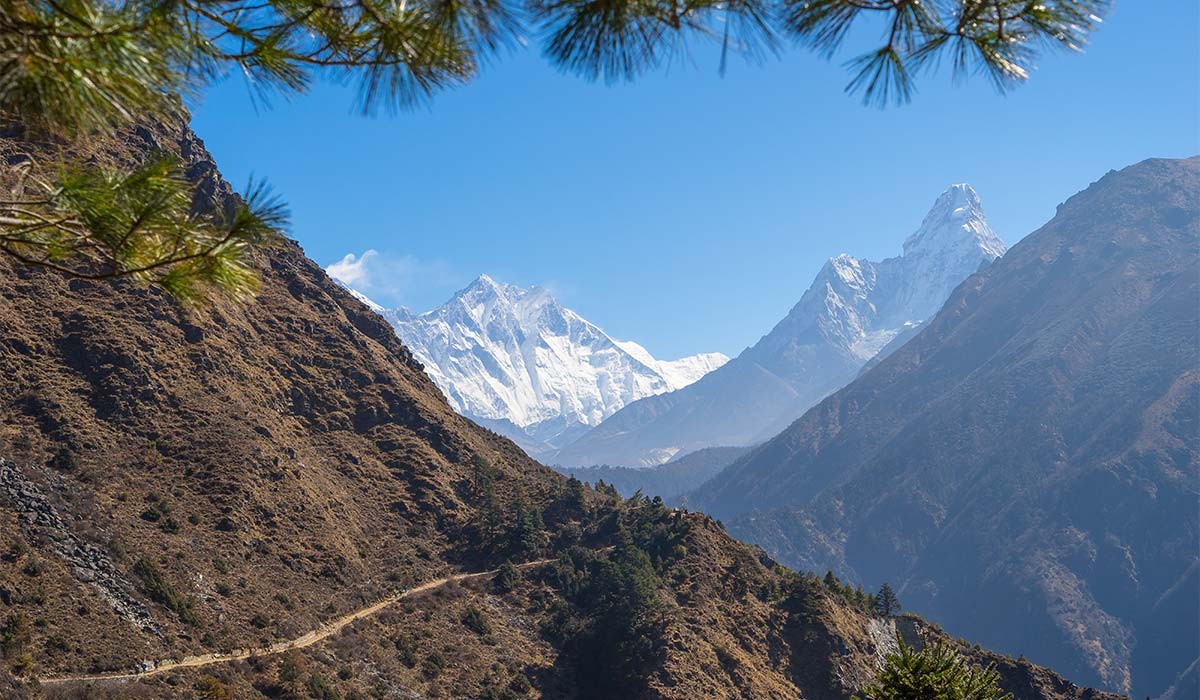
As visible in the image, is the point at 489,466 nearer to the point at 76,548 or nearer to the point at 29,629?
the point at 76,548

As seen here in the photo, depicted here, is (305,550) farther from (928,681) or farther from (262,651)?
(928,681)

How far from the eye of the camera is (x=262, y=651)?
38250mm

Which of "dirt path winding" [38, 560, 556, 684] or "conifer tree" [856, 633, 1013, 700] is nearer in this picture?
"conifer tree" [856, 633, 1013, 700]

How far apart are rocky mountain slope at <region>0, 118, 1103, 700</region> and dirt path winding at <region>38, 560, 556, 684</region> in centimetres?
38

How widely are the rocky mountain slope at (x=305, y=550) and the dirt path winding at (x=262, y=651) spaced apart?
38cm

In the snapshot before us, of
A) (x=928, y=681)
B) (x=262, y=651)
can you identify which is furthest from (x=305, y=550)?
(x=928, y=681)

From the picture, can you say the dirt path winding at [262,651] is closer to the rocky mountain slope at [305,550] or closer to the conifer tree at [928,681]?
the rocky mountain slope at [305,550]

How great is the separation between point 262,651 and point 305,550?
11.0 metres

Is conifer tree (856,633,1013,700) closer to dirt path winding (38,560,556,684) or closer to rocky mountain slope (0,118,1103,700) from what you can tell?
rocky mountain slope (0,118,1103,700)

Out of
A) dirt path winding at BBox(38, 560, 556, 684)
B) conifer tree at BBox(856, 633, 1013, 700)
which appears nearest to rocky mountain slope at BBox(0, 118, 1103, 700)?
dirt path winding at BBox(38, 560, 556, 684)

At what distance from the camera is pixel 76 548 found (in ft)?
125

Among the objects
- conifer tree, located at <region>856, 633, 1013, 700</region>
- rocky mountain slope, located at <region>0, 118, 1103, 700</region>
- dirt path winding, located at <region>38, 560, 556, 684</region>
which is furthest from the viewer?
rocky mountain slope, located at <region>0, 118, 1103, 700</region>

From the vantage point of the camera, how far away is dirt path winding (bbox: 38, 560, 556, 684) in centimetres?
3169

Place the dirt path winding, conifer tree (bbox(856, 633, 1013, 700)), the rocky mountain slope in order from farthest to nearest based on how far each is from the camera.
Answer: the rocky mountain slope
the dirt path winding
conifer tree (bbox(856, 633, 1013, 700))
